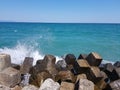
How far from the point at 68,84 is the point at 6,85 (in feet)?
4.17

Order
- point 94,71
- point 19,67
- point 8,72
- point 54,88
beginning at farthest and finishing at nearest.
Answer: point 19,67
point 94,71
point 8,72
point 54,88

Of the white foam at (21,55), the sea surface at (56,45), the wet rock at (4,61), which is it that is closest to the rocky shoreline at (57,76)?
the wet rock at (4,61)

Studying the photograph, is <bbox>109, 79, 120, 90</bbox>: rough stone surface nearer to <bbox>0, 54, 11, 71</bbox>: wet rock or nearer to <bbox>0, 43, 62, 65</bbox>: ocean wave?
<bbox>0, 54, 11, 71</bbox>: wet rock

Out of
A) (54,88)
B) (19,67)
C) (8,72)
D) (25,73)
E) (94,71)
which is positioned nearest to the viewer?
(54,88)

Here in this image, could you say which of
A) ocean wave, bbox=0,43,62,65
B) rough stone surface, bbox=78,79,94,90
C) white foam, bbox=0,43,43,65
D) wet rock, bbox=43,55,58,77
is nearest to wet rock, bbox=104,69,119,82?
rough stone surface, bbox=78,79,94,90

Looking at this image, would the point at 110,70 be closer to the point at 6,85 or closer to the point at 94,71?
the point at 94,71

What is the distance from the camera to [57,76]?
6297mm

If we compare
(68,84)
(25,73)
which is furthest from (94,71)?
(25,73)

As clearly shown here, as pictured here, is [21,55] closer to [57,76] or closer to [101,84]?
[57,76]

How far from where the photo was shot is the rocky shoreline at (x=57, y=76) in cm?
548

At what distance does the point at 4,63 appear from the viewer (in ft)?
21.0

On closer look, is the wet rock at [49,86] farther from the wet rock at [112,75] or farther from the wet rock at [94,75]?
the wet rock at [112,75]

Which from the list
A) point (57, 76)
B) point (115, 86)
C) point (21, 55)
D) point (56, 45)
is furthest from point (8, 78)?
point (56, 45)

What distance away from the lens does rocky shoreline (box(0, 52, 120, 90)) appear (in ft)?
18.0
